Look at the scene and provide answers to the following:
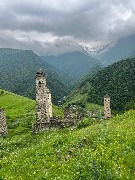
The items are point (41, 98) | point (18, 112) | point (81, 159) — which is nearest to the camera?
point (81, 159)

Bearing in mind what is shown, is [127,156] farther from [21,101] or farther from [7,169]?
→ [21,101]

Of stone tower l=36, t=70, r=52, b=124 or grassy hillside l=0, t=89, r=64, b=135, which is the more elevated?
stone tower l=36, t=70, r=52, b=124

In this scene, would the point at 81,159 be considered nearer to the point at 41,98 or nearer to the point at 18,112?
the point at 41,98

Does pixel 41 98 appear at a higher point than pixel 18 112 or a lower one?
higher

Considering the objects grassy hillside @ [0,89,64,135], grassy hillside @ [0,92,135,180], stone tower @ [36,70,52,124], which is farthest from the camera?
grassy hillside @ [0,89,64,135]

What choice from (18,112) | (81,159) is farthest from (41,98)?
(18,112)

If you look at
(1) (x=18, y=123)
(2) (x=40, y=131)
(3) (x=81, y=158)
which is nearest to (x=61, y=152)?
(3) (x=81, y=158)

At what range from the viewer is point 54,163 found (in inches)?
787

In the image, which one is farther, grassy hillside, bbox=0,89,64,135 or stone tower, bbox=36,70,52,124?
grassy hillside, bbox=0,89,64,135

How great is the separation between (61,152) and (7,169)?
3.41 meters

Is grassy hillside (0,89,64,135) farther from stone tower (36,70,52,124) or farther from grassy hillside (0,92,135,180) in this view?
grassy hillside (0,92,135,180)

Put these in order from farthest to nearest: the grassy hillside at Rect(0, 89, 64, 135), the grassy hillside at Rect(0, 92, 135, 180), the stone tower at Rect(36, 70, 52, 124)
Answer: the grassy hillside at Rect(0, 89, 64, 135), the stone tower at Rect(36, 70, 52, 124), the grassy hillside at Rect(0, 92, 135, 180)

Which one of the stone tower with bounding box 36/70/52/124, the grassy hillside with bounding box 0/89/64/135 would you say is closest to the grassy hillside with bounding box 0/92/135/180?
the stone tower with bounding box 36/70/52/124

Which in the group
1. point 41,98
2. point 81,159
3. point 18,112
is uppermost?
point 41,98
